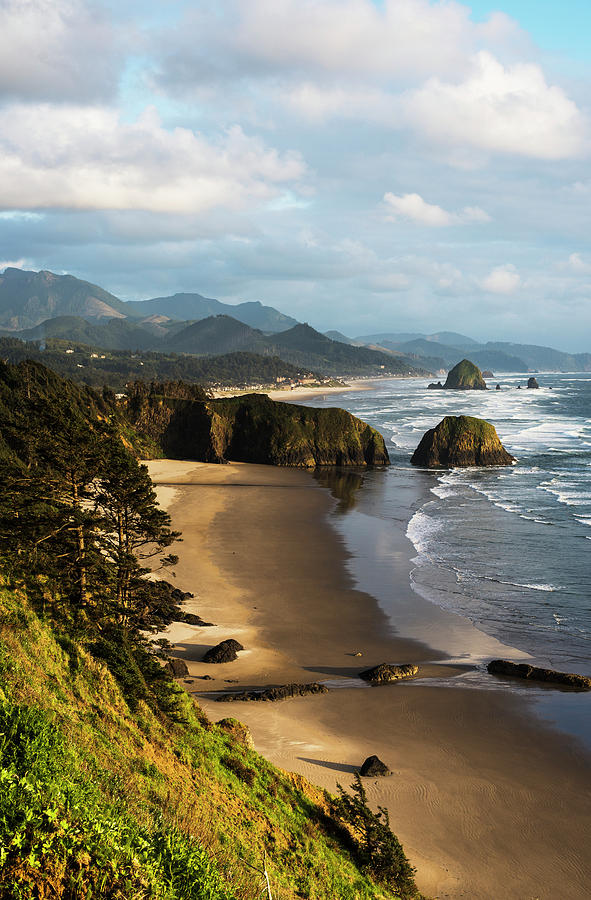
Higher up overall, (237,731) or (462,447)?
(462,447)

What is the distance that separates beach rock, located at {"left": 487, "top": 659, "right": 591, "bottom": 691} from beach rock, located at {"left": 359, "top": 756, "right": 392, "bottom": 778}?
8.50 m

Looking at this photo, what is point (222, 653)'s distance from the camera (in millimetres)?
26609

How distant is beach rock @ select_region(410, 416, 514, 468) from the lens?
77.9 m

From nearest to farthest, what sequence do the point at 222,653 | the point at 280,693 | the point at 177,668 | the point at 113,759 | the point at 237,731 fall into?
the point at 113,759, the point at 237,731, the point at 280,693, the point at 177,668, the point at 222,653

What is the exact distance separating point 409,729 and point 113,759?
41.0ft

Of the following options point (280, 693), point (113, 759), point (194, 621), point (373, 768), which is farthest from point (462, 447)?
point (113, 759)

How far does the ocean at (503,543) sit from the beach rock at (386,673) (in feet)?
10.3

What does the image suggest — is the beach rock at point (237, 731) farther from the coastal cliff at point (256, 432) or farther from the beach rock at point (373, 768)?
the coastal cliff at point (256, 432)

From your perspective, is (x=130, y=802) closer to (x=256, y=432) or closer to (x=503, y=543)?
(x=503, y=543)

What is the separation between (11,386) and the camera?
69188 millimetres

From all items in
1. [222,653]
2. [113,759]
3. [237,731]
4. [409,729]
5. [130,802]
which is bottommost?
[409,729]

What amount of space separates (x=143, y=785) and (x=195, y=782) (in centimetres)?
241

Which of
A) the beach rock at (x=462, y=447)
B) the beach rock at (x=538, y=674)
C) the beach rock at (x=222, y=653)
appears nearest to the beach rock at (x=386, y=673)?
the beach rock at (x=538, y=674)

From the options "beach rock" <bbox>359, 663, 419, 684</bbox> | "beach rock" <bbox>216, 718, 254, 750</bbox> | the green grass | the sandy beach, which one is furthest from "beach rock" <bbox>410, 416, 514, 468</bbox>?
the green grass
